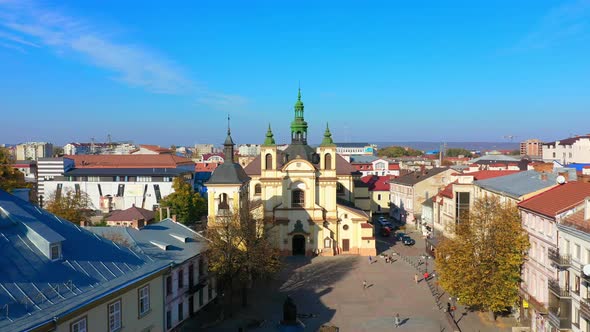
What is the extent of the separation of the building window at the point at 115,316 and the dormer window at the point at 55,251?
3.10 m

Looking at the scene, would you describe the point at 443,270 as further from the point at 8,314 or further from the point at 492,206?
the point at 8,314

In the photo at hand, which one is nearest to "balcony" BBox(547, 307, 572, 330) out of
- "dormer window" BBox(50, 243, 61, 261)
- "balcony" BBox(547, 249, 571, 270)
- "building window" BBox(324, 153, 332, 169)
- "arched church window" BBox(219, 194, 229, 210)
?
"balcony" BBox(547, 249, 571, 270)

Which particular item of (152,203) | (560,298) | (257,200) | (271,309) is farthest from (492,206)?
(152,203)

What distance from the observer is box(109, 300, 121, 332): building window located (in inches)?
857

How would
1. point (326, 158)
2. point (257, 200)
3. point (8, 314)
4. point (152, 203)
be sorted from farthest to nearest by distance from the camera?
point (152, 203) < point (257, 200) < point (326, 158) < point (8, 314)

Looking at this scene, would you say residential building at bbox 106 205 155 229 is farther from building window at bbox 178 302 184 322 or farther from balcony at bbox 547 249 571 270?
balcony at bbox 547 249 571 270

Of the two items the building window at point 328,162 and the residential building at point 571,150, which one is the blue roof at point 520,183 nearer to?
the building window at point 328,162

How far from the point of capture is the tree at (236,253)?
35.8 meters

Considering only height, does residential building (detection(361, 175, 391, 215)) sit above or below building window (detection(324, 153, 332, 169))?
below

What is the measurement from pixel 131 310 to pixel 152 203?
63134 mm

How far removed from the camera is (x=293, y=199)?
5703cm

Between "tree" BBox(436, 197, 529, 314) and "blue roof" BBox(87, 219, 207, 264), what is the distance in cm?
1685

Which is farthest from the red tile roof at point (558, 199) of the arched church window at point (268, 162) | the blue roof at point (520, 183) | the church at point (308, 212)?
the arched church window at point (268, 162)

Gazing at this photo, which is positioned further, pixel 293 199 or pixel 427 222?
pixel 427 222
